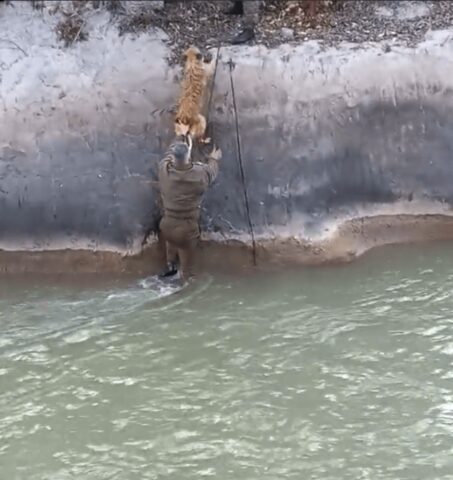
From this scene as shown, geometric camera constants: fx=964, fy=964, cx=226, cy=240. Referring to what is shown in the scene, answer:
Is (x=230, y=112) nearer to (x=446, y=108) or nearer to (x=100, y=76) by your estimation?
(x=100, y=76)

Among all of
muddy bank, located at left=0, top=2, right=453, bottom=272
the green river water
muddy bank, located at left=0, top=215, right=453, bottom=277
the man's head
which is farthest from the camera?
muddy bank, located at left=0, top=2, right=453, bottom=272

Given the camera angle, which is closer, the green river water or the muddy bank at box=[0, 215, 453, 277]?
the green river water

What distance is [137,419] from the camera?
6.99 metres

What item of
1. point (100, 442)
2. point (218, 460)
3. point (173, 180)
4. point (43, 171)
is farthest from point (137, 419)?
point (43, 171)

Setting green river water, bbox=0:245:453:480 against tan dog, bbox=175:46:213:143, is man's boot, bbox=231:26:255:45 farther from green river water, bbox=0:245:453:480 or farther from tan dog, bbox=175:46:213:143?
green river water, bbox=0:245:453:480

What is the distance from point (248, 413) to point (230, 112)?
3.47 meters

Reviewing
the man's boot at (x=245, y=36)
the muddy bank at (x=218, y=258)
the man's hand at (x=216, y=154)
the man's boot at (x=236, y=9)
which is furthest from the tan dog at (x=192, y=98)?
the man's boot at (x=236, y=9)

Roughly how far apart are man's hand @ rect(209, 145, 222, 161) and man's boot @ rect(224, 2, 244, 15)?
192 centimetres

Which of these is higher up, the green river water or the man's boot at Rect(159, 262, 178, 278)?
the man's boot at Rect(159, 262, 178, 278)

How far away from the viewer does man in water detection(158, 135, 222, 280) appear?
843 centimetres

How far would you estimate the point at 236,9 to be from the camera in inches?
410

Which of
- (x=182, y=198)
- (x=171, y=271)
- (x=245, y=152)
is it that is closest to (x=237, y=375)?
(x=171, y=271)

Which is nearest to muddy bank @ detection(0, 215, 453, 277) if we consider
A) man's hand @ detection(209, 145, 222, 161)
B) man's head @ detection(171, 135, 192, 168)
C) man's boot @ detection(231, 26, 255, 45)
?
man's hand @ detection(209, 145, 222, 161)

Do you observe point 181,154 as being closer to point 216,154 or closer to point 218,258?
point 216,154
